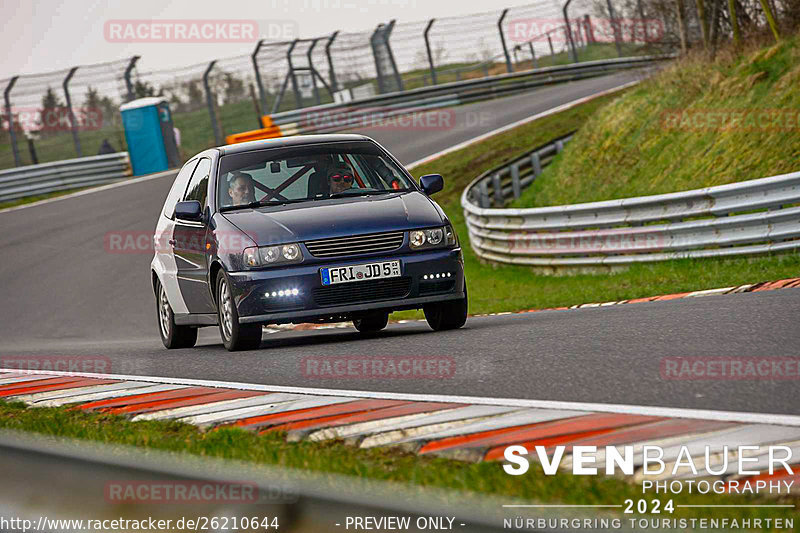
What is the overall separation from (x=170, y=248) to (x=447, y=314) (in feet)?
9.15

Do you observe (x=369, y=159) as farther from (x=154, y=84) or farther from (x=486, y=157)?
(x=154, y=84)

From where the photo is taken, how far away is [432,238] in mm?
8414

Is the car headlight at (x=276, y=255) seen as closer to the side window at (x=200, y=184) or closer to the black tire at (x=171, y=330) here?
the side window at (x=200, y=184)

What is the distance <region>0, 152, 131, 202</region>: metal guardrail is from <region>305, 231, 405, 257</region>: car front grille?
24.1 m

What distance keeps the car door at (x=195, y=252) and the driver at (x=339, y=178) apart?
3.40 ft

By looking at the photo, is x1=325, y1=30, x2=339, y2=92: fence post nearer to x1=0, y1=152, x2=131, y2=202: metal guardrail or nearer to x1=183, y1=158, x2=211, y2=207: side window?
x1=0, y1=152, x2=131, y2=202: metal guardrail

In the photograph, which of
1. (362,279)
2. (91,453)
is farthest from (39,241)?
(91,453)

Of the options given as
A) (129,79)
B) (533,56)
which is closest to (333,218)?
(129,79)

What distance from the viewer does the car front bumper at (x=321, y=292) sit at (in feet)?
26.5

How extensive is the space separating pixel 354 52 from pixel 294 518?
113 feet

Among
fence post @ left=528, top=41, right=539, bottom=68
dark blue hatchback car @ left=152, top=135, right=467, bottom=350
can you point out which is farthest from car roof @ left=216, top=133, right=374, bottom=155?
fence post @ left=528, top=41, right=539, bottom=68

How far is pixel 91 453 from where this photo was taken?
2898 millimetres

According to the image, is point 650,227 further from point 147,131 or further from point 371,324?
point 147,131

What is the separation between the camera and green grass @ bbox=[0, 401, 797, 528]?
301cm
